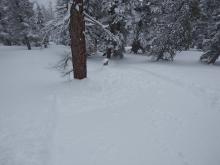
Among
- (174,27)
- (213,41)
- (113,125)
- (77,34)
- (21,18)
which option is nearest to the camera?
(113,125)

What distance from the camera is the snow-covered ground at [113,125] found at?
4.52m

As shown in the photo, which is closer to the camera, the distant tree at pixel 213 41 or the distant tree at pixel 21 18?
A: the distant tree at pixel 213 41

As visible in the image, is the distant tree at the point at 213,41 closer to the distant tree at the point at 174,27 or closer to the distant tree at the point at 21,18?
the distant tree at the point at 174,27

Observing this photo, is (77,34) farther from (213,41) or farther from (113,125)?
(213,41)

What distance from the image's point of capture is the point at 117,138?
522cm

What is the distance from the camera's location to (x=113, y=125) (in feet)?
19.4

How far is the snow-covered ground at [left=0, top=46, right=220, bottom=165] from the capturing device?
452 centimetres

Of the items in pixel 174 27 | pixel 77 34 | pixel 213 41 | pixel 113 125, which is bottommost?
pixel 113 125

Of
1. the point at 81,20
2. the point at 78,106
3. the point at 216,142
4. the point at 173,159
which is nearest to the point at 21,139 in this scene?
the point at 78,106

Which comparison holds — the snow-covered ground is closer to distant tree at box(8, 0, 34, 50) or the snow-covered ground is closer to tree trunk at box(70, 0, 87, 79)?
tree trunk at box(70, 0, 87, 79)

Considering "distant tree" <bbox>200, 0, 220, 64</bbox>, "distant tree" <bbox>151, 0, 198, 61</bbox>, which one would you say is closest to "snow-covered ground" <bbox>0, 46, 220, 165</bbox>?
"distant tree" <bbox>151, 0, 198, 61</bbox>

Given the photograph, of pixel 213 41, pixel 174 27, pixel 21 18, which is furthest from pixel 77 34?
pixel 21 18

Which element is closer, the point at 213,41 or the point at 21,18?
the point at 213,41

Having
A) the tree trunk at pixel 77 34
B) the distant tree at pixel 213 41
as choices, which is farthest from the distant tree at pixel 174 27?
the tree trunk at pixel 77 34
